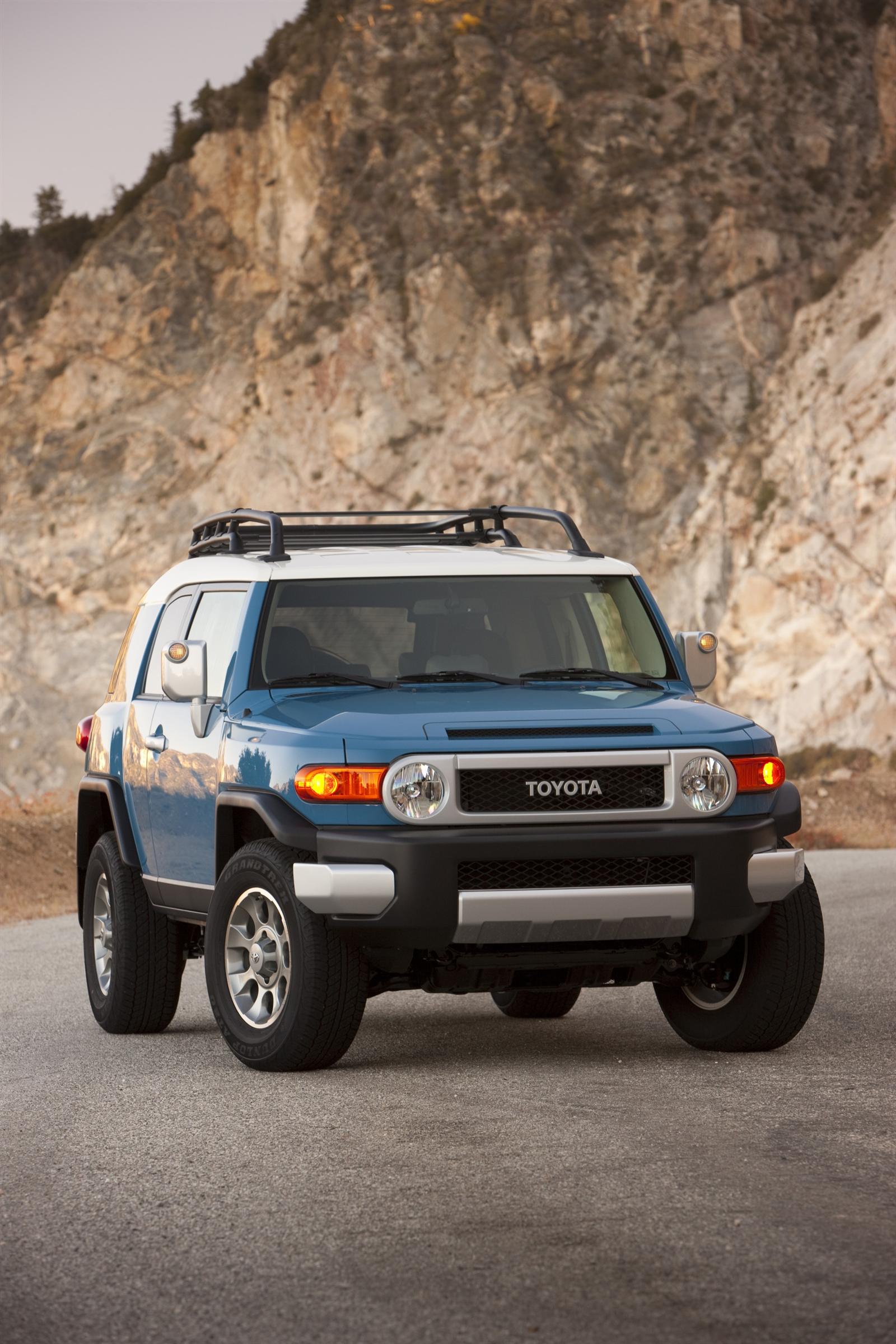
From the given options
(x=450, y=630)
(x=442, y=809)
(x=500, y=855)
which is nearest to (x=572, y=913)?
(x=500, y=855)

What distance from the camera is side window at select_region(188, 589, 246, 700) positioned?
8961 millimetres

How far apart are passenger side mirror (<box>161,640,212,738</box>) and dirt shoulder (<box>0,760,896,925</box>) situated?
9193 millimetres

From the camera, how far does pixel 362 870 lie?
24.4ft

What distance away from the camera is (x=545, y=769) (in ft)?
25.0

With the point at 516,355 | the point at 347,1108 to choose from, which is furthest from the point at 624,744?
the point at 516,355

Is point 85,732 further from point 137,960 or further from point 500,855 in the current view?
point 500,855

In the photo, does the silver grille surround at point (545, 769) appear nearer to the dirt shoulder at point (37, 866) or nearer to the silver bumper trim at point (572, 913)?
the silver bumper trim at point (572, 913)

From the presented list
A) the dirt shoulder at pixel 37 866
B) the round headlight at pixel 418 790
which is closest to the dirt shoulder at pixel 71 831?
the dirt shoulder at pixel 37 866

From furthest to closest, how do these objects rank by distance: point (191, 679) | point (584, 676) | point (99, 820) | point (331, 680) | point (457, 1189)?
point (99, 820) < point (584, 676) < point (191, 679) < point (331, 680) < point (457, 1189)

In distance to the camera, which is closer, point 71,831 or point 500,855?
point 500,855

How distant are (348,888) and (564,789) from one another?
37.9 inches

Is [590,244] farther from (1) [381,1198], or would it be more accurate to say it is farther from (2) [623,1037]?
(1) [381,1198]

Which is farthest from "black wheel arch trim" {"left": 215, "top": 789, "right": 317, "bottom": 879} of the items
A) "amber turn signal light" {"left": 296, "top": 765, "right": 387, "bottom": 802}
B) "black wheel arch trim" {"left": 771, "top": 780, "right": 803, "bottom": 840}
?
"black wheel arch trim" {"left": 771, "top": 780, "right": 803, "bottom": 840}

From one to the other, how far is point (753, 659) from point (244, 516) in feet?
99.2
